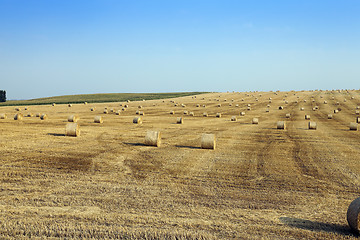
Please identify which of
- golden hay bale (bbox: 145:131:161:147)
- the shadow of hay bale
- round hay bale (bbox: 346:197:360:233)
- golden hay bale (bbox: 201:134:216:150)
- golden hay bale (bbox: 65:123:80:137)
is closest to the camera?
round hay bale (bbox: 346:197:360:233)

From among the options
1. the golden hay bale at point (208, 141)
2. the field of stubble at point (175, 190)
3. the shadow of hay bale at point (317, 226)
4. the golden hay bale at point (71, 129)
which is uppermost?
the golden hay bale at point (71, 129)

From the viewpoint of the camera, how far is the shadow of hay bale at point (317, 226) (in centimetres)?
721

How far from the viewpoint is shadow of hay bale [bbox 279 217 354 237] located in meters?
7.21

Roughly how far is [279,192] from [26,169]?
9.23 m

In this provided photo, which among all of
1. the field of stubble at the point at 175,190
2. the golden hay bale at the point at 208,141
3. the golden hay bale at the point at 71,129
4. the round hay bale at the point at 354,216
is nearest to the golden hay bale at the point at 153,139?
the field of stubble at the point at 175,190

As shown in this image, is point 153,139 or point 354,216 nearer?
point 354,216

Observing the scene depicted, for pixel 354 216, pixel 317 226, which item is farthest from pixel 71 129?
pixel 354 216

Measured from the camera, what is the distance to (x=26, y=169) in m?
12.3

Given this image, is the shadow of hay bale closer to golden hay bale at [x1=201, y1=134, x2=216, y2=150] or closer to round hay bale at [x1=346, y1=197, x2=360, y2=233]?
round hay bale at [x1=346, y1=197, x2=360, y2=233]

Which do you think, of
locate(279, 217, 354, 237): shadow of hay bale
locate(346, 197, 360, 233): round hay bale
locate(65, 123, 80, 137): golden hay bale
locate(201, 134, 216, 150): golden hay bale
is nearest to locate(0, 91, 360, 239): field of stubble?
locate(279, 217, 354, 237): shadow of hay bale

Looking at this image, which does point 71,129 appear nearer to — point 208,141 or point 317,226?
point 208,141

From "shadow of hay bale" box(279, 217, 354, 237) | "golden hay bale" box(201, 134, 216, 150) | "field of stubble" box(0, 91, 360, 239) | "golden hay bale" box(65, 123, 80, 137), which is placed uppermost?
"golden hay bale" box(65, 123, 80, 137)

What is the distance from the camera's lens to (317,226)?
7.46 metres

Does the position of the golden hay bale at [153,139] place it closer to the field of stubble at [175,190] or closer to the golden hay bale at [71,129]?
the field of stubble at [175,190]
